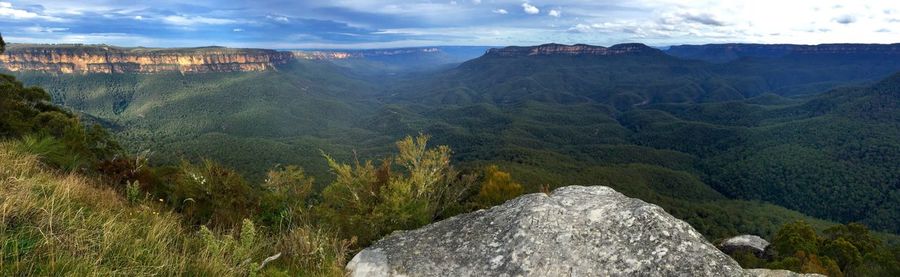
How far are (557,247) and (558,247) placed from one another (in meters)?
0.02

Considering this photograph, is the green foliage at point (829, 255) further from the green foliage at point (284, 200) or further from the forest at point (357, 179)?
the green foliage at point (284, 200)

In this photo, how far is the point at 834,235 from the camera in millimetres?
32750

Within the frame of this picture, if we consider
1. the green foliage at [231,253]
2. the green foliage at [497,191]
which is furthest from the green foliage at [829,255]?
the green foliage at [231,253]

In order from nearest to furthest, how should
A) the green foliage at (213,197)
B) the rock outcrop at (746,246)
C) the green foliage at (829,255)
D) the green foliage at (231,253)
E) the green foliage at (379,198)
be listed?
the green foliage at (231,253), the green foliage at (213,197), the green foliage at (379,198), the green foliage at (829,255), the rock outcrop at (746,246)

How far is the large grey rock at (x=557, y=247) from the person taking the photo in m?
6.96

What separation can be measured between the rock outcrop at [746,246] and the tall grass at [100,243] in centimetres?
2941

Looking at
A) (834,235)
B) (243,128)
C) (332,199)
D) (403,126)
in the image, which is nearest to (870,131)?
(834,235)

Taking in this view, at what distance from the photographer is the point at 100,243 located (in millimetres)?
3805

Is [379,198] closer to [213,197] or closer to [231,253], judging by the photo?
[213,197]

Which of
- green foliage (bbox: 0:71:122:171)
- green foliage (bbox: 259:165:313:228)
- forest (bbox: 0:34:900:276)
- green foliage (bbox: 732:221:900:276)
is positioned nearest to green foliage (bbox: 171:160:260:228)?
forest (bbox: 0:34:900:276)

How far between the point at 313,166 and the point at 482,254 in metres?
89.7

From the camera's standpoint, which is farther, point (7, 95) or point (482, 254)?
point (7, 95)

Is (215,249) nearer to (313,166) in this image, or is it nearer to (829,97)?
(313,166)

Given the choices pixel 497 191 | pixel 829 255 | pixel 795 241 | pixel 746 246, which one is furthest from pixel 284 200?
pixel 829 255
